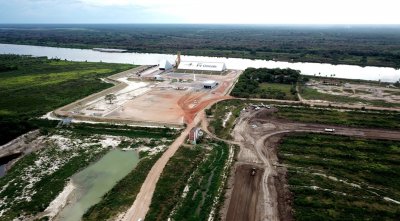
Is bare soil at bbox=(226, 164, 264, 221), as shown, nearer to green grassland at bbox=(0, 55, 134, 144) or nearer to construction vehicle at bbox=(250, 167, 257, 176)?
construction vehicle at bbox=(250, 167, 257, 176)

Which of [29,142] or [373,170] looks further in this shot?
[29,142]

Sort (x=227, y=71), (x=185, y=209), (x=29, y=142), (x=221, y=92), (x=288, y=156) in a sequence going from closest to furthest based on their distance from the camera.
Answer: (x=185, y=209), (x=288, y=156), (x=29, y=142), (x=221, y=92), (x=227, y=71)

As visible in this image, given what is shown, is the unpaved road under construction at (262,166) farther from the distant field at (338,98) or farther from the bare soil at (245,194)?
the distant field at (338,98)

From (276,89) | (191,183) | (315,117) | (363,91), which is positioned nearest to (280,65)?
(276,89)

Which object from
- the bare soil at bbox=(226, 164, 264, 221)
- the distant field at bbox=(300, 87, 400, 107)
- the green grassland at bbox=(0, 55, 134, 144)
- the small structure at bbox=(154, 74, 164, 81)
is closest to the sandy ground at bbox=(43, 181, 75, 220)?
the bare soil at bbox=(226, 164, 264, 221)

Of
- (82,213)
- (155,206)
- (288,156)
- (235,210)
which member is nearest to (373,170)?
(288,156)

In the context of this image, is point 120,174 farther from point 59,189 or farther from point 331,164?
point 331,164

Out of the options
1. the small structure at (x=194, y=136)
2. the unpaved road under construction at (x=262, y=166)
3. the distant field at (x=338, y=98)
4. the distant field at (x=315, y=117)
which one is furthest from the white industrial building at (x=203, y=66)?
the small structure at (x=194, y=136)
